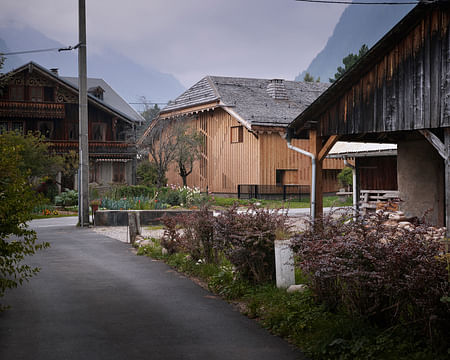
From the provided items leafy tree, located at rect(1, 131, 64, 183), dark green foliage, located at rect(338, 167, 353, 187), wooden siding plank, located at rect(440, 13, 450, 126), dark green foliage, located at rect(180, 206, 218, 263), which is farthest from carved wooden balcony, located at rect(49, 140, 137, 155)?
wooden siding plank, located at rect(440, 13, 450, 126)

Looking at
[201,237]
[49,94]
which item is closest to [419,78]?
[201,237]

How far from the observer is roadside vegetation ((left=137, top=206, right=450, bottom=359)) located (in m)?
5.56

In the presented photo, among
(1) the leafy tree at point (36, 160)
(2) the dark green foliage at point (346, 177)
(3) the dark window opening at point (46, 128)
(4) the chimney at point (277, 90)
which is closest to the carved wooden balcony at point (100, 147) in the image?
(3) the dark window opening at point (46, 128)

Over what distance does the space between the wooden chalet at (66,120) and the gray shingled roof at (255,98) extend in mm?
4235

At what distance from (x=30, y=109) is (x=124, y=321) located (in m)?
35.3

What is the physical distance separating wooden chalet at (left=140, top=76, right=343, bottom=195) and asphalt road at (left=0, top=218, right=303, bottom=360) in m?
24.6

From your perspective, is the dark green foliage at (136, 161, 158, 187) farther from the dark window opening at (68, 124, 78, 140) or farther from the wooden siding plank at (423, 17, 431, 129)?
the wooden siding plank at (423, 17, 431, 129)

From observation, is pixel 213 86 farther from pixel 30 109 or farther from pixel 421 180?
pixel 421 180

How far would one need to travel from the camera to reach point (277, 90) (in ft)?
134

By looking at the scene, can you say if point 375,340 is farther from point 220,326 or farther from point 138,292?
point 138,292

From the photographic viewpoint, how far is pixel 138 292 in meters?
9.54

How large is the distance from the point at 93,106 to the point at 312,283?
37685 mm

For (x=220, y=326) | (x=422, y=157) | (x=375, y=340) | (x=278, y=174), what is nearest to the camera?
(x=375, y=340)

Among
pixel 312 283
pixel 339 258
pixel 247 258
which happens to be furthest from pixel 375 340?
pixel 247 258
